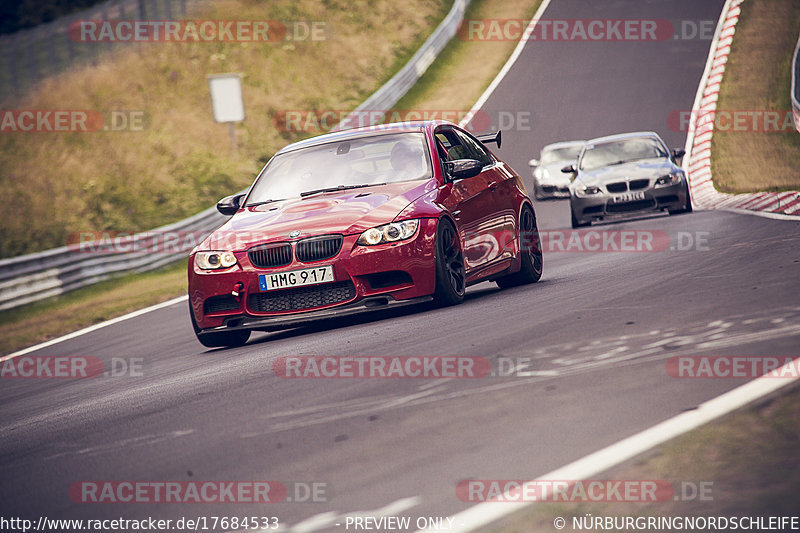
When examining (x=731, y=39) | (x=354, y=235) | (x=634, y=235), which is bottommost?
(x=634, y=235)

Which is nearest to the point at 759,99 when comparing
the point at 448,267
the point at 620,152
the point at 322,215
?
the point at 620,152

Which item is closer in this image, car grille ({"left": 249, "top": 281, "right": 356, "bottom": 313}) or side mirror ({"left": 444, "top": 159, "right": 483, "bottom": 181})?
car grille ({"left": 249, "top": 281, "right": 356, "bottom": 313})

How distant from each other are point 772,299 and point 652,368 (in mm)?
2012

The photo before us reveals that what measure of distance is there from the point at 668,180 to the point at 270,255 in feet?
33.3

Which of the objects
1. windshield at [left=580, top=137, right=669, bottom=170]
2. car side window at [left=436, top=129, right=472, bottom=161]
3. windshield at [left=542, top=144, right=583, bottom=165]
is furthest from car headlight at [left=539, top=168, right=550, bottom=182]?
car side window at [left=436, top=129, right=472, bottom=161]

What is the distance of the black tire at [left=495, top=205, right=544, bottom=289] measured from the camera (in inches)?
407

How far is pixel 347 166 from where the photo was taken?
9523mm

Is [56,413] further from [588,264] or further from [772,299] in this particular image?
[588,264]

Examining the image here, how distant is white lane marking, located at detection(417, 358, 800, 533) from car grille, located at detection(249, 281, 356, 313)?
12.5 ft

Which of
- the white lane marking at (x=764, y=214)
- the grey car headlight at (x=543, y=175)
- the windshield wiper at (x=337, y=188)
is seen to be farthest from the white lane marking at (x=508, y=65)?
the windshield wiper at (x=337, y=188)

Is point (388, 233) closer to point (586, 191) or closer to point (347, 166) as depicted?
point (347, 166)

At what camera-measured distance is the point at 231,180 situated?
3036cm

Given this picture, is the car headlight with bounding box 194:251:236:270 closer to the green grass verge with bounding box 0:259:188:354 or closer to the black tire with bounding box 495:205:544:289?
the black tire with bounding box 495:205:544:289

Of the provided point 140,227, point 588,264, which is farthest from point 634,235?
point 140,227
